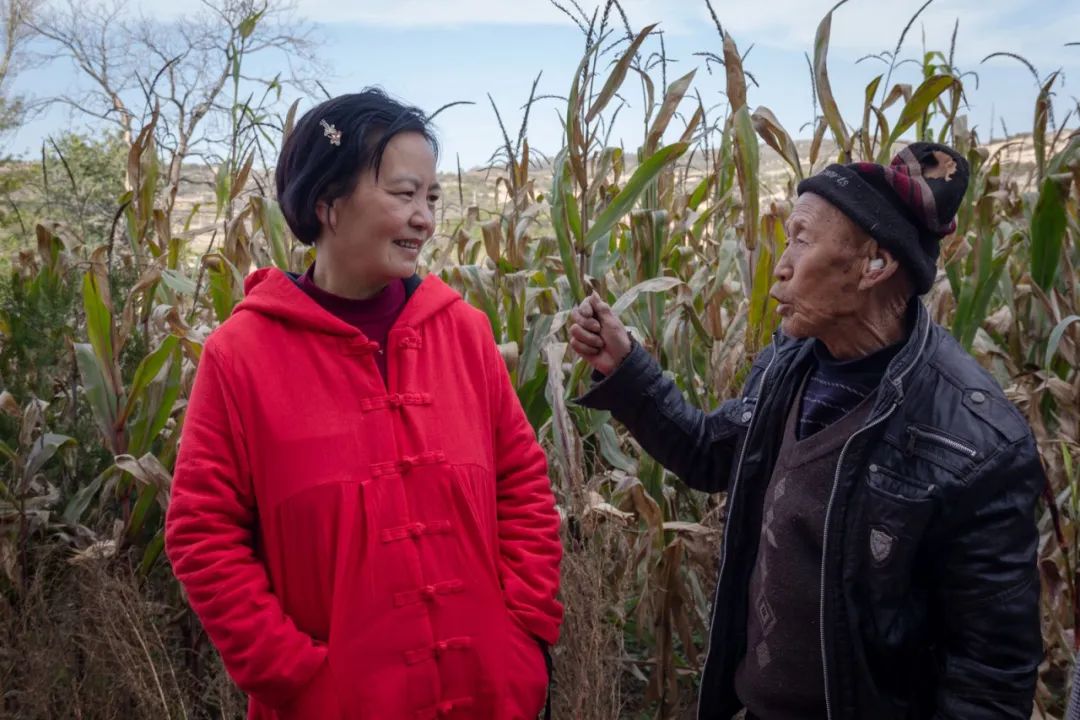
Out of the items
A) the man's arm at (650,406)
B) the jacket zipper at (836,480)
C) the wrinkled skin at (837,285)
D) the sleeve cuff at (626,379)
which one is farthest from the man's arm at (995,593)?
the sleeve cuff at (626,379)

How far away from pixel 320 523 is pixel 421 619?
23 centimetres

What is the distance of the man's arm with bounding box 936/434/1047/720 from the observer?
151 cm

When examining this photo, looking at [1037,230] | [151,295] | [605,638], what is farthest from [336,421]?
[1037,230]

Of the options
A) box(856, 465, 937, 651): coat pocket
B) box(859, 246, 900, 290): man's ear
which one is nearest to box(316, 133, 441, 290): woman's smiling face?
box(859, 246, 900, 290): man's ear

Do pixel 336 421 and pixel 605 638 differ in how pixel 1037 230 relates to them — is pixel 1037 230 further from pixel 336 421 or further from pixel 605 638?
pixel 336 421

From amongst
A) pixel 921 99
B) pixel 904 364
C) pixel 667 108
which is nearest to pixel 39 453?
pixel 667 108

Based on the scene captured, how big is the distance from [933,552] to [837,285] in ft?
1.49

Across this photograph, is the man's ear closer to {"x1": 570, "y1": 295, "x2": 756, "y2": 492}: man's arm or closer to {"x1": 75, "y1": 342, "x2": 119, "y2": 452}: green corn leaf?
{"x1": 570, "y1": 295, "x2": 756, "y2": 492}: man's arm

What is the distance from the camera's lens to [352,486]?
162 centimetres

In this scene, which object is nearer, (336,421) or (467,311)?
(336,421)

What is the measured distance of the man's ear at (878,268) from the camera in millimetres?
1622

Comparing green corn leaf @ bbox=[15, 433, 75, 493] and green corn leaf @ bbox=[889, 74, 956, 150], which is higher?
green corn leaf @ bbox=[889, 74, 956, 150]

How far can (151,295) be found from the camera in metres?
2.96

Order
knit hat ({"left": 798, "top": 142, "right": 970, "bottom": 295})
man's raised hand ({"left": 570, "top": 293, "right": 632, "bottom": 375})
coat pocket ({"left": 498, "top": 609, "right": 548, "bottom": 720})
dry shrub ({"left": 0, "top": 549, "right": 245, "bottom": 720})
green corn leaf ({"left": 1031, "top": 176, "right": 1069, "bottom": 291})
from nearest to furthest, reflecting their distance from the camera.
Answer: knit hat ({"left": 798, "top": 142, "right": 970, "bottom": 295}), coat pocket ({"left": 498, "top": 609, "right": 548, "bottom": 720}), man's raised hand ({"left": 570, "top": 293, "right": 632, "bottom": 375}), dry shrub ({"left": 0, "top": 549, "right": 245, "bottom": 720}), green corn leaf ({"left": 1031, "top": 176, "right": 1069, "bottom": 291})
